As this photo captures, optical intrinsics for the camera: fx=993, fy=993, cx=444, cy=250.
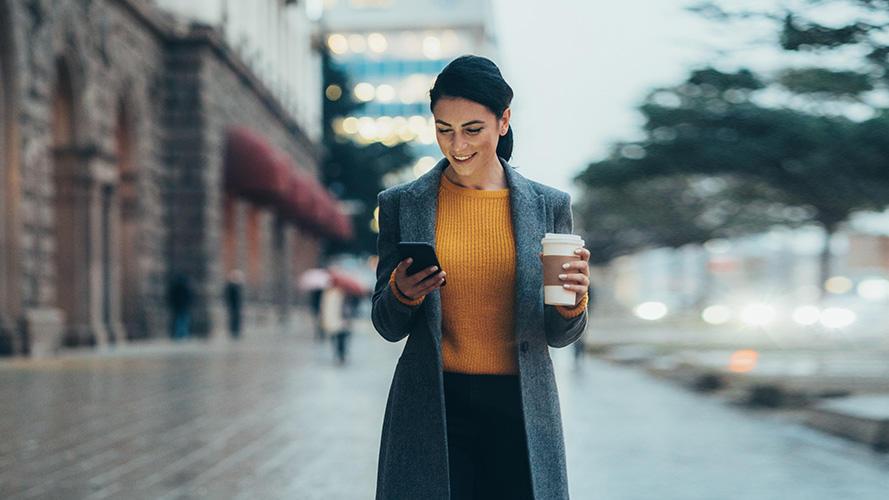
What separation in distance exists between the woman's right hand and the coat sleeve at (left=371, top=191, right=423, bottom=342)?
3.4 inches

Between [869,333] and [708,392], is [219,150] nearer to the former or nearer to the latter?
[708,392]

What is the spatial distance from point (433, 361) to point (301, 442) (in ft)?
17.1

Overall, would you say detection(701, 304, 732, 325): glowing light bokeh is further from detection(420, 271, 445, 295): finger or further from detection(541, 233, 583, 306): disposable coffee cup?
detection(420, 271, 445, 295): finger

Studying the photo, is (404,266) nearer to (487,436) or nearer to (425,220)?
(425,220)

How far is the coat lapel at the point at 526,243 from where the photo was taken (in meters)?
2.33

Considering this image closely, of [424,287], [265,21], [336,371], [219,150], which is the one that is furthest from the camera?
[265,21]

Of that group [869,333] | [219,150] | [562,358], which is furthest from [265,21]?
[869,333]

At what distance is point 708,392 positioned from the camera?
41.4 feet

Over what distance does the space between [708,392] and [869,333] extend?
56.3ft

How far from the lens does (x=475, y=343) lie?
2371mm

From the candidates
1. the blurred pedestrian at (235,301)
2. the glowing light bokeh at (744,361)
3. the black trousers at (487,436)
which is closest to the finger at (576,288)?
the black trousers at (487,436)

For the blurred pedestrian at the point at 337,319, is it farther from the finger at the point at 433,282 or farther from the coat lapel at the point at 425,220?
the finger at the point at 433,282

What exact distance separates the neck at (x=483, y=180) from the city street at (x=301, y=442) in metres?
3.30

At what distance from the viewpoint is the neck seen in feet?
8.05
